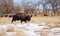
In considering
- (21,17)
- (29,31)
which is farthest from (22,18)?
(29,31)

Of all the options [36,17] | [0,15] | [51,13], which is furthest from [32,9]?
[0,15]

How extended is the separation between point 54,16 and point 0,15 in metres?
1.55

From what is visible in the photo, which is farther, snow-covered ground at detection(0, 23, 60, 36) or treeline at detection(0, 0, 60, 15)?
treeline at detection(0, 0, 60, 15)

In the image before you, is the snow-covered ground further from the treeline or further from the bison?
the treeline

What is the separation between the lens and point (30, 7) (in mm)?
4621

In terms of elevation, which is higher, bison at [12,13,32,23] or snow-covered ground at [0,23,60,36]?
snow-covered ground at [0,23,60,36]

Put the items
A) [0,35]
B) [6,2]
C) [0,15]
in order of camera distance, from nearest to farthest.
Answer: [0,35]
[0,15]
[6,2]

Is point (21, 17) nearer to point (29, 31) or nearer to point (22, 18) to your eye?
point (22, 18)

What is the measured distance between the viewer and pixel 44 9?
4.79 m

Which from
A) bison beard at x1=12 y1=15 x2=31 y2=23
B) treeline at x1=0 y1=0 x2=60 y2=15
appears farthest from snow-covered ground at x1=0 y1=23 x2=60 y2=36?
treeline at x1=0 y1=0 x2=60 y2=15

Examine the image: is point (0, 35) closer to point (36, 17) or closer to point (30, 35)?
point (30, 35)

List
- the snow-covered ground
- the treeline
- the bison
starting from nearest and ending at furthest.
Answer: the snow-covered ground < the bison < the treeline

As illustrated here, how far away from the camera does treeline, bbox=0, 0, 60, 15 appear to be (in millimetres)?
4648

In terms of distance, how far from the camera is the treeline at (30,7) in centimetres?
465
